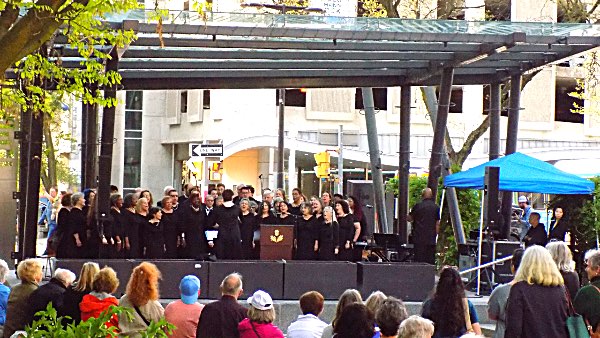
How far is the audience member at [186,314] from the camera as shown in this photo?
10719 millimetres

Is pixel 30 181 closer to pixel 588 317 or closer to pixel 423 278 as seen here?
pixel 423 278

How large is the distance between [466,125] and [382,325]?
44029mm

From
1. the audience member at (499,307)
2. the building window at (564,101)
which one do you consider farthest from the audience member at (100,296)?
the building window at (564,101)

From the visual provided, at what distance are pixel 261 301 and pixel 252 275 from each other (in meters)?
8.51

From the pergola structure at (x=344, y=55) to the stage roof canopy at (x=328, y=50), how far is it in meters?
0.02

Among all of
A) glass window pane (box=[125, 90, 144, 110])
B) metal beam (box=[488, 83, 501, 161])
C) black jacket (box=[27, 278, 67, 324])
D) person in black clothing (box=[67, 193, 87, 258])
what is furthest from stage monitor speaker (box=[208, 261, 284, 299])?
glass window pane (box=[125, 90, 144, 110])

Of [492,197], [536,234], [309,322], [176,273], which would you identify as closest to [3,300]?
[309,322]

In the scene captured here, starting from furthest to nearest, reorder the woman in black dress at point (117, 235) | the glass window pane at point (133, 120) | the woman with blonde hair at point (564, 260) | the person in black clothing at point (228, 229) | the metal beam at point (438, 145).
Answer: the glass window pane at point (133, 120), the metal beam at point (438, 145), the person in black clothing at point (228, 229), the woman in black dress at point (117, 235), the woman with blonde hair at point (564, 260)

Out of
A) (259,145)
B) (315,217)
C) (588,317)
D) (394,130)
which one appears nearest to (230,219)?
(315,217)

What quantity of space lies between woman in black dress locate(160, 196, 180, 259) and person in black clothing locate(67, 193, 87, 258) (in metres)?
1.32

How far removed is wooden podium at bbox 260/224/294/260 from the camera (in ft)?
64.6

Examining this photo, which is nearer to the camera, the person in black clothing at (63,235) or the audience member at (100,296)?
the audience member at (100,296)

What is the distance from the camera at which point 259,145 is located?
156 ft

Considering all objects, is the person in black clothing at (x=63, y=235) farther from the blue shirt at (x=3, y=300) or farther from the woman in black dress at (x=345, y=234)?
the blue shirt at (x=3, y=300)
